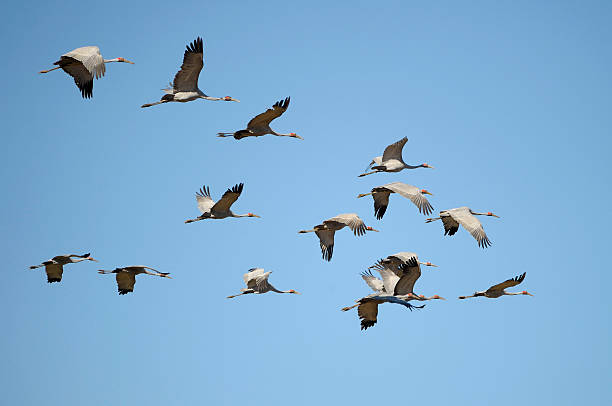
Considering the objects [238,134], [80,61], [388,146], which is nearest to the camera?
[80,61]

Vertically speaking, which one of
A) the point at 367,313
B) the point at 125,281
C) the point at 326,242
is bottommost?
the point at 367,313

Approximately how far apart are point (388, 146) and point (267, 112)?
15.4 feet

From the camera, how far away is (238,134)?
103 ft

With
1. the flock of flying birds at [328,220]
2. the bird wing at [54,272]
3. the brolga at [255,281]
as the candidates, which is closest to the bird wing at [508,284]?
the flock of flying birds at [328,220]

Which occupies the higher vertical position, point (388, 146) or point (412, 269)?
point (388, 146)

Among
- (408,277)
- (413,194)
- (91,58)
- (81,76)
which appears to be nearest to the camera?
(91,58)

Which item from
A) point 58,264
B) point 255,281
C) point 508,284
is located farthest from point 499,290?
point 58,264

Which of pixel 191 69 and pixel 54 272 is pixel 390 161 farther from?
pixel 54 272

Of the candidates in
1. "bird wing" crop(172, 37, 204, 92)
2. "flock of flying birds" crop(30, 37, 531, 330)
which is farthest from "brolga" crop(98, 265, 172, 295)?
"bird wing" crop(172, 37, 204, 92)

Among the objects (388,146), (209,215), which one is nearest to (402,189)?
(388,146)

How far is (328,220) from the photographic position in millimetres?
33500

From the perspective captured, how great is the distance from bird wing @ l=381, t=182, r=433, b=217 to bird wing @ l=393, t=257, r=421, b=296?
206cm

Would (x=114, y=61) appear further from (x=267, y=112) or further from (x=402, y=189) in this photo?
(x=402, y=189)

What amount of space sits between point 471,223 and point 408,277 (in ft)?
11.3
